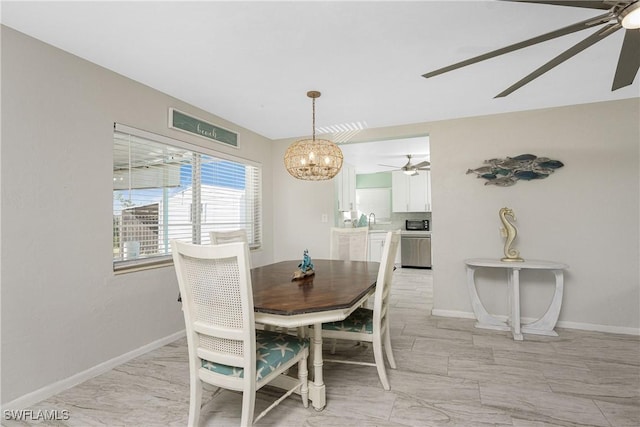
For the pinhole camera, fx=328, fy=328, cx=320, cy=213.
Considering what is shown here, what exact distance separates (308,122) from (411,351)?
2701 mm

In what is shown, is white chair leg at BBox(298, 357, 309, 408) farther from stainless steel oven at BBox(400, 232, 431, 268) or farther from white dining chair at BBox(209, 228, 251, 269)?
stainless steel oven at BBox(400, 232, 431, 268)

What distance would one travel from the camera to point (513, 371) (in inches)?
96.2

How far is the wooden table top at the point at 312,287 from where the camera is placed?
66.6 inches

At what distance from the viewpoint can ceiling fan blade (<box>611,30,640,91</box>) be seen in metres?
1.41

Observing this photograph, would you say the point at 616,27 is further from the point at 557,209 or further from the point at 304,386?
the point at 557,209

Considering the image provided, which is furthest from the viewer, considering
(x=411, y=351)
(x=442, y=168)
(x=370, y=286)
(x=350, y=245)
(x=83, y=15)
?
(x=442, y=168)

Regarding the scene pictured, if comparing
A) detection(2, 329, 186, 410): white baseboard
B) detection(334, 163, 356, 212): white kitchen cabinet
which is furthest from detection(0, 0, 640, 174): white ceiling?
detection(334, 163, 356, 212): white kitchen cabinet

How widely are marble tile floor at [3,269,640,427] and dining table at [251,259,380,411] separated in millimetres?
294

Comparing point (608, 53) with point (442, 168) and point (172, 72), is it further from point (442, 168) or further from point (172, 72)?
point (172, 72)

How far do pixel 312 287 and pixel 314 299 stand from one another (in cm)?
32

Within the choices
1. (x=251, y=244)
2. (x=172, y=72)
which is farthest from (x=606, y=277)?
(x=172, y=72)

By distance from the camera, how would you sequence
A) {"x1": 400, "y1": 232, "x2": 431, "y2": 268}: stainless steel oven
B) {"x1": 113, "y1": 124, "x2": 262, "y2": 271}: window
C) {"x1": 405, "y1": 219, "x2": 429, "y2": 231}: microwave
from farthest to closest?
{"x1": 405, "y1": 219, "x2": 429, "y2": 231}: microwave, {"x1": 400, "y1": 232, "x2": 431, "y2": 268}: stainless steel oven, {"x1": 113, "y1": 124, "x2": 262, "y2": 271}: window

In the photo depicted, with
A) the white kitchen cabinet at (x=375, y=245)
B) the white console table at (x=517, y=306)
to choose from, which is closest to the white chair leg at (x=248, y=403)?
the white console table at (x=517, y=306)

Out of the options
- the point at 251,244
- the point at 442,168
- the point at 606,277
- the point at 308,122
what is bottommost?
the point at 606,277
